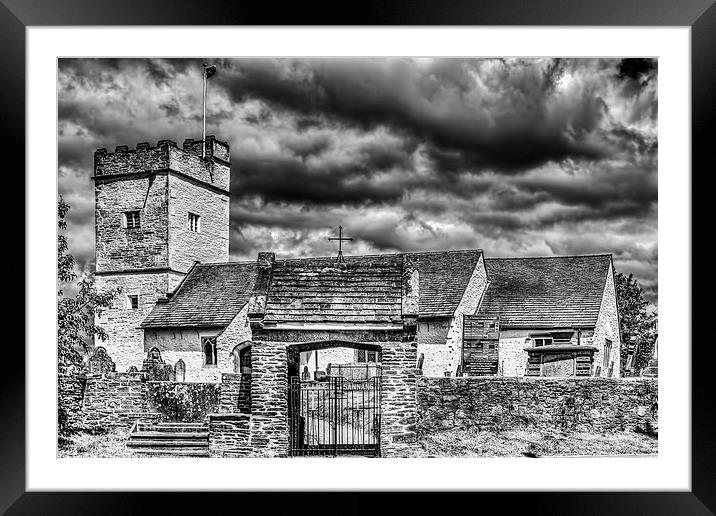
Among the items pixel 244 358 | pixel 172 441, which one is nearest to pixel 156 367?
pixel 244 358

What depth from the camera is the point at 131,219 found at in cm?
2395

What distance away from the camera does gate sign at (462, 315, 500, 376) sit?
59.5ft

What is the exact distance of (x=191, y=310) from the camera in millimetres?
22234

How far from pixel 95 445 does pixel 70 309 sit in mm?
2942

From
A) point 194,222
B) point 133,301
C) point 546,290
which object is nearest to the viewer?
point 546,290

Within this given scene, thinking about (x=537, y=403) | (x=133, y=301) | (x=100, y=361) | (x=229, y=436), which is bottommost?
(x=229, y=436)

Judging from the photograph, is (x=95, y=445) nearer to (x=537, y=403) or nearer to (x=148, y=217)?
(x=537, y=403)

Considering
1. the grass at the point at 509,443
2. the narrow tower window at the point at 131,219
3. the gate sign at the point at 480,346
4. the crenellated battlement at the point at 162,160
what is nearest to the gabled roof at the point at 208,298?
the narrow tower window at the point at 131,219

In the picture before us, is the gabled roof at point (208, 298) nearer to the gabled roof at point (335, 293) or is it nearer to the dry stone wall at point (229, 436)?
the gabled roof at point (335, 293)

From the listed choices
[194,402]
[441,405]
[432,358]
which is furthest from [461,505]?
[432,358]

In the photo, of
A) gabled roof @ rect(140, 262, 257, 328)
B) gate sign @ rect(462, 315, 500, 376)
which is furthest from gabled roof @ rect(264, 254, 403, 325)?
gabled roof @ rect(140, 262, 257, 328)

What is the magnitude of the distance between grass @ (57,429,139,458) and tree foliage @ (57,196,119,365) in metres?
1.44

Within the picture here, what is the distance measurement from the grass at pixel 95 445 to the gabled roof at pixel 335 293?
417cm
